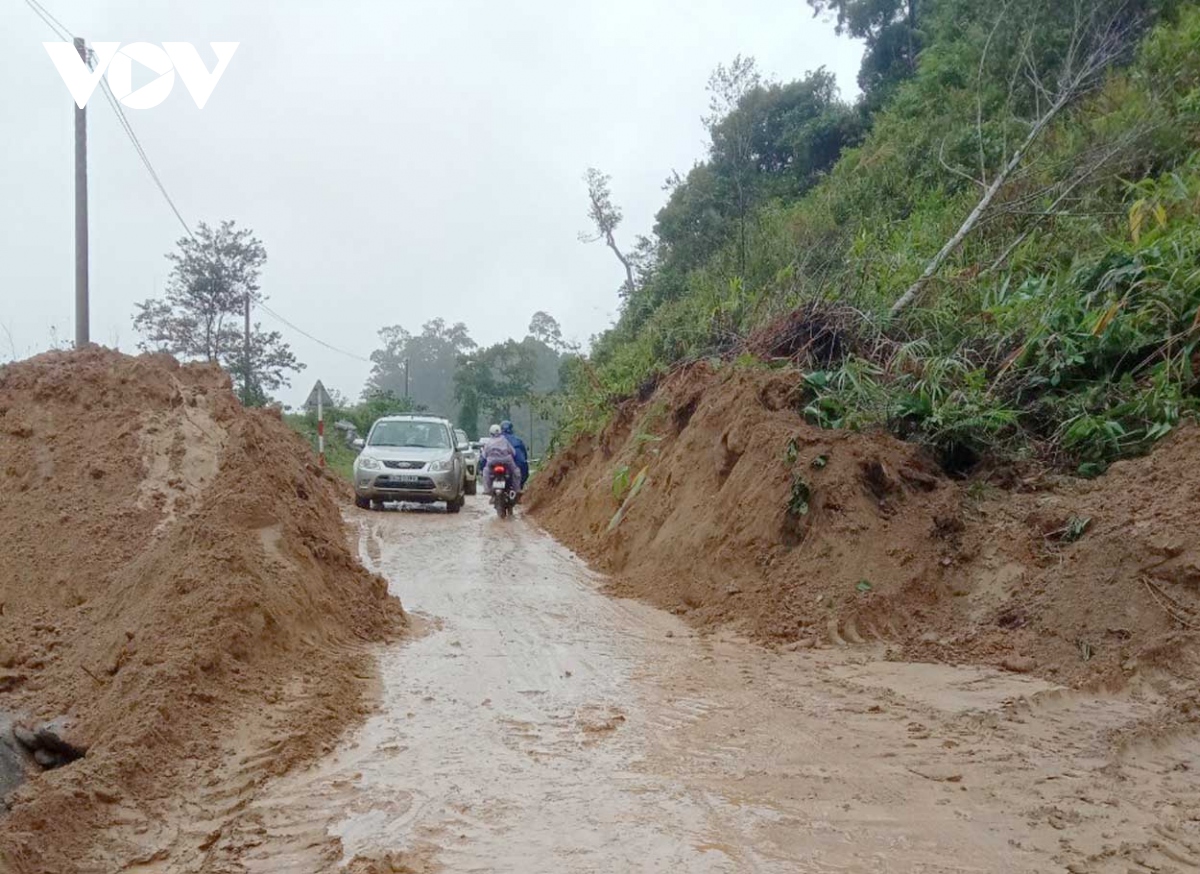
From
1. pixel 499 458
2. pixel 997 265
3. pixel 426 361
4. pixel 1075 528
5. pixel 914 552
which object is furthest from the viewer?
pixel 426 361

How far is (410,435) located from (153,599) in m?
12.5

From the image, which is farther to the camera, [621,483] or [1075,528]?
[621,483]

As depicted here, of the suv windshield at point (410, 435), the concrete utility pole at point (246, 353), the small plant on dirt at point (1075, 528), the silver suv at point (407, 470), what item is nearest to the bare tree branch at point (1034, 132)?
the small plant on dirt at point (1075, 528)

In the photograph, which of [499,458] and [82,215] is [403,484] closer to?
[499,458]

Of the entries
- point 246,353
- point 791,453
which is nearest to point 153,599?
point 791,453

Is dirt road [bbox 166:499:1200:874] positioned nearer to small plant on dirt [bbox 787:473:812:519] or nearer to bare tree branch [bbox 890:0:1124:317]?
small plant on dirt [bbox 787:473:812:519]

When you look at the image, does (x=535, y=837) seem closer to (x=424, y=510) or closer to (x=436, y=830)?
(x=436, y=830)

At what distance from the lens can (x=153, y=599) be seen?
19.9ft

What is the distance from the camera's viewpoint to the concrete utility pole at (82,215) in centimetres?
1567

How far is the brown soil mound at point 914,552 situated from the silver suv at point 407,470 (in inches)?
259

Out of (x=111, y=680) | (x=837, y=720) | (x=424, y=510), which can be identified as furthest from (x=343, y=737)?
(x=424, y=510)

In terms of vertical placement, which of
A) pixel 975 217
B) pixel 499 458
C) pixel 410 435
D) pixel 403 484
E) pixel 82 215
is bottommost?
pixel 403 484

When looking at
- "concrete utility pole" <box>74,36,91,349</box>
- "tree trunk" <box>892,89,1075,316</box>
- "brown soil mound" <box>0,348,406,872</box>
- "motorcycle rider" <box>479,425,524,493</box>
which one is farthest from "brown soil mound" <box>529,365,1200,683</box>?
"concrete utility pole" <box>74,36,91,349</box>

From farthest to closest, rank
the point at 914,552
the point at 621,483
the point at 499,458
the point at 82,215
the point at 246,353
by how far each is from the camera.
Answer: the point at 246,353 < the point at 499,458 < the point at 82,215 < the point at 621,483 < the point at 914,552
